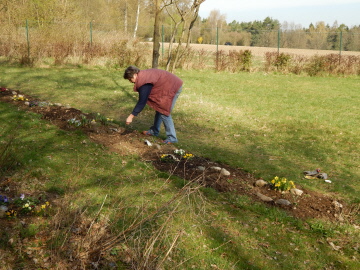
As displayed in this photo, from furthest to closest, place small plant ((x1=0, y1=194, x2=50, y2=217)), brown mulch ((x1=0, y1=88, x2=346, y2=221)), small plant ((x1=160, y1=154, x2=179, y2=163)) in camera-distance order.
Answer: small plant ((x1=160, y1=154, x2=179, y2=163))
brown mulch ((x1=0, y1=88, x2=346, y2=221))
small plant ((x1=0, y1=194, x2=50, y2=217))

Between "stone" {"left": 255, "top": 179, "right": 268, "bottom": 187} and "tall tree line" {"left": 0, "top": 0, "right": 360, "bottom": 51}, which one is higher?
"tall tree line" {"left": 0, "top": 0, "right": 360, "bottom": 51}

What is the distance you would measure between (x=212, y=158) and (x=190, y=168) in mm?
1120

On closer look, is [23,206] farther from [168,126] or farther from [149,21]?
[149,21]

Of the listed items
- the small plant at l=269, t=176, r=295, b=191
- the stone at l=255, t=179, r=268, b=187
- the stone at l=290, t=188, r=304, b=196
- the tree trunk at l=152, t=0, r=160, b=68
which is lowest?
the stone at l=290, t=188, r=304, b=196

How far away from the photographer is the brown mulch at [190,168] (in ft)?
15.9

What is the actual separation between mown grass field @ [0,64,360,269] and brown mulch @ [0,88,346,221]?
24 cm

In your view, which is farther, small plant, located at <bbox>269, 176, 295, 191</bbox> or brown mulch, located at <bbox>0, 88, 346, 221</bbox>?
small plant, located at <bbox>269, 176, 295, 191</bbox>

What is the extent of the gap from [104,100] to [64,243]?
8.66m

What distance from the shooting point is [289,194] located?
5223 mm

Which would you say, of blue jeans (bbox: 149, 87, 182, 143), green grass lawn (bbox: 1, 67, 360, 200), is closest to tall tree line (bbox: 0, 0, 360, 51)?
green grass lawn (bbox: 1, 67, 360, 200)

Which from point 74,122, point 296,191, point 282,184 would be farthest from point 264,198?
point 74,122

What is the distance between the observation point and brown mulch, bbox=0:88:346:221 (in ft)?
15.9

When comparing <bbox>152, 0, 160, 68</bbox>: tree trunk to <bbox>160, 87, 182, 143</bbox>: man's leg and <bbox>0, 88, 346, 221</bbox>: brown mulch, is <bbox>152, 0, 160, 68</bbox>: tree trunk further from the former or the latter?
<bbox>160, 87, 182, 143</bbox>: man's leg

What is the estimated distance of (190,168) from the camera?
230 inches
